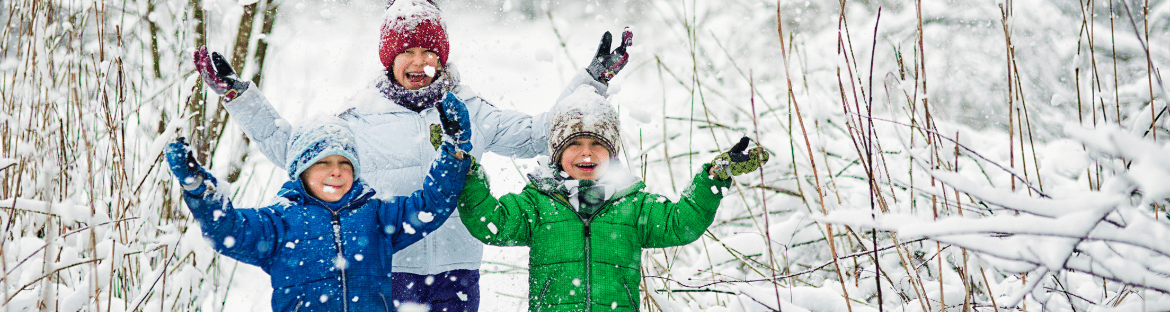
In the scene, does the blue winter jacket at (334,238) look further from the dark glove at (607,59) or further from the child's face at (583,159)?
the dark glove at (607,59)

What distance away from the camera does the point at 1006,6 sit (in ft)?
4.44

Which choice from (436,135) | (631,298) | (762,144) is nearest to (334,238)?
(436,135)

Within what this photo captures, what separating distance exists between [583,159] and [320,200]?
72 centimetres

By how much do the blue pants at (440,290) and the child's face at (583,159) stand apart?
0.50m

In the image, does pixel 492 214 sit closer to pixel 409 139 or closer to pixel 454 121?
pixel 454 121

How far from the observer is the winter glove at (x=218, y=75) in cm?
194

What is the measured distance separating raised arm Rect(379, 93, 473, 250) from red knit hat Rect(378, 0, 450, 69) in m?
0.64

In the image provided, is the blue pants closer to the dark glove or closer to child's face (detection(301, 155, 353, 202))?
child's face (detection(301, 155, 353, 202))

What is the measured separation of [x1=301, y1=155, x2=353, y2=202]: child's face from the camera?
1894 mm

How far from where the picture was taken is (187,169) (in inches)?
60.7

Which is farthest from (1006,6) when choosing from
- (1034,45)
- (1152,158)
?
(1034,45)

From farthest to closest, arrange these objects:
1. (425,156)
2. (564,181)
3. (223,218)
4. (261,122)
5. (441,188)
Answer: (425,156) < (261,122) < (564,181) < (441,188) < (223,218)

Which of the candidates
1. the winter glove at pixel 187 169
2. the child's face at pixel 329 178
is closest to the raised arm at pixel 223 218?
the winter glove at pixel 187 169

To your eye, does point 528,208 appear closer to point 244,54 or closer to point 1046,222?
point 1046,222
